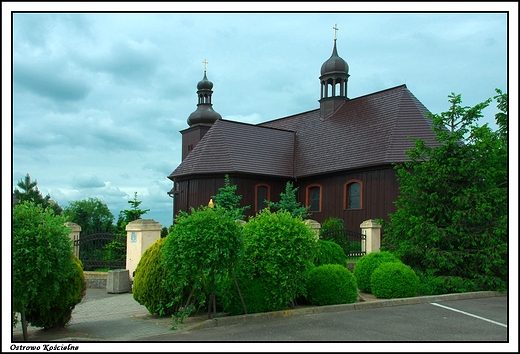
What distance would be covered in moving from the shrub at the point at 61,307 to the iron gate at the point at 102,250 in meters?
8.56

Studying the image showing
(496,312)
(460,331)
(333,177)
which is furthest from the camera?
(333,177)

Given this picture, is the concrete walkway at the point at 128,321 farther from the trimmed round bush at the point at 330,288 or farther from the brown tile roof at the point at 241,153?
the brown tile roof at the point at 241,153

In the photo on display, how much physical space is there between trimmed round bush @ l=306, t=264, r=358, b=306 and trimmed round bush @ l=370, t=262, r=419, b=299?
140 cm

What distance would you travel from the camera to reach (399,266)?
1278 centimetres

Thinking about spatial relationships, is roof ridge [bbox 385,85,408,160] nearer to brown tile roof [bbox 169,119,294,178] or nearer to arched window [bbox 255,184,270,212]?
brown tile roof [bbox 169,119,294,178]

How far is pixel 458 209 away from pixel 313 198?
1536cm

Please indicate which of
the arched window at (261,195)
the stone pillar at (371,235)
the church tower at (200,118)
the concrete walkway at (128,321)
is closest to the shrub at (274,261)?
the concrete walkway at (128,321)

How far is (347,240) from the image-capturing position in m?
20.2

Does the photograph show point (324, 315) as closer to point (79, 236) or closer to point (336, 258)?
point (336, 258)

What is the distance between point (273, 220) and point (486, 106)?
28.3 feet

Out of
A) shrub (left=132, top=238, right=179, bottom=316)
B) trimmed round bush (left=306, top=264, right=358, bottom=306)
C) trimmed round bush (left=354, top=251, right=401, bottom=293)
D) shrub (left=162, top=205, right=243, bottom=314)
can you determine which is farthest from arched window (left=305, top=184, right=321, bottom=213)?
shrub (left=162, top=205, right=243, bottom=314)

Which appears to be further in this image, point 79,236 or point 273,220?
point 79,236

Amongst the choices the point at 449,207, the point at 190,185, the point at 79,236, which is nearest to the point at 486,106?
the point at 449,207

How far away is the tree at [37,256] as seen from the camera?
23.8 ft
